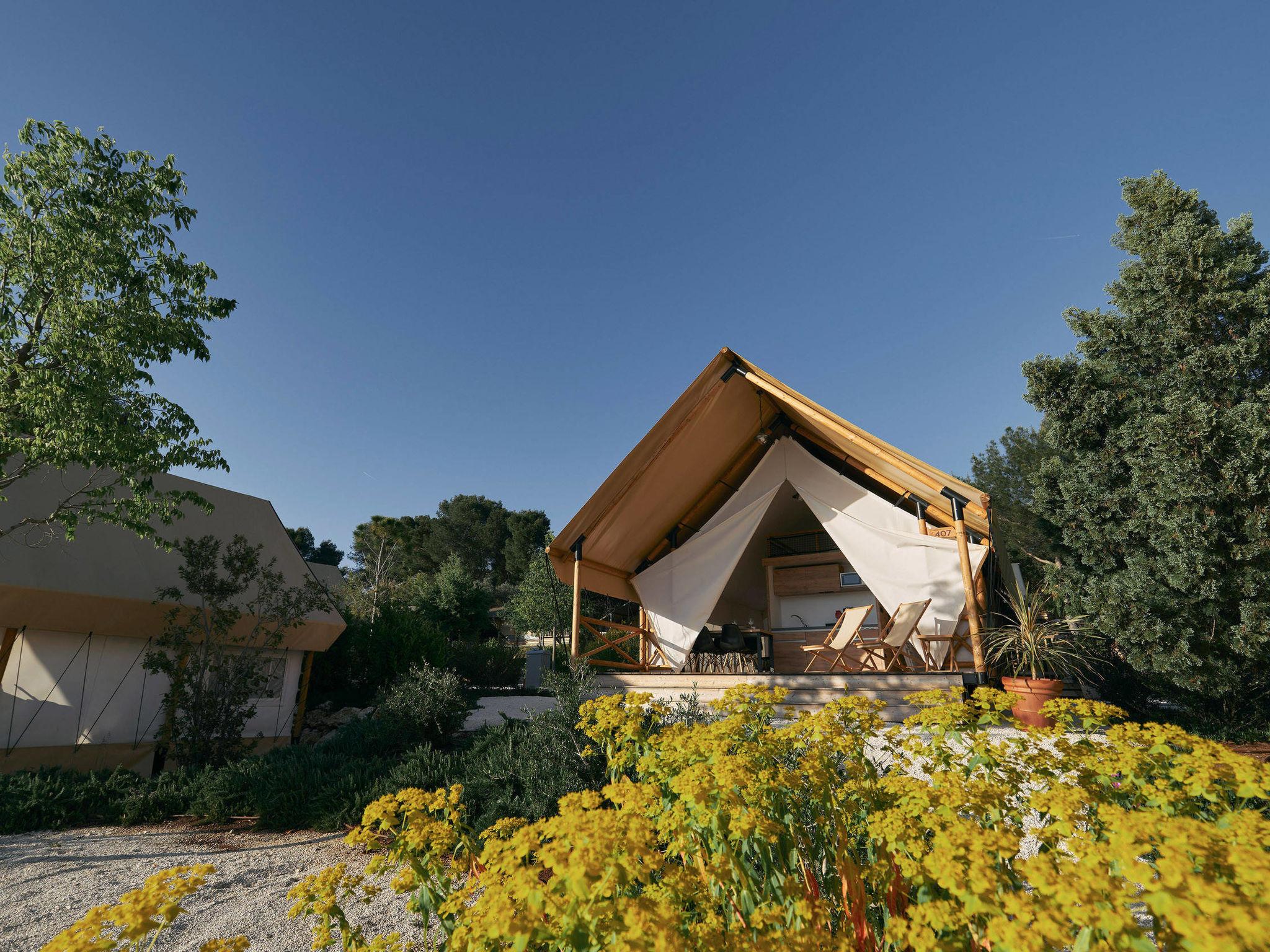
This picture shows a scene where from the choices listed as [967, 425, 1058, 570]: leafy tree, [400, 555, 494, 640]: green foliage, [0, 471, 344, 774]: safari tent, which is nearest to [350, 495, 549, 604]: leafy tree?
[400, 555, 494, 640]: green foliage

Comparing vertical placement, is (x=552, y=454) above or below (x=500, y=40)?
below

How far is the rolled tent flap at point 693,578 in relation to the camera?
937 centimetres

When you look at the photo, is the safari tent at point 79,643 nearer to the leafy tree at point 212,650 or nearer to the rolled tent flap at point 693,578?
the leafy tree at point 212,650

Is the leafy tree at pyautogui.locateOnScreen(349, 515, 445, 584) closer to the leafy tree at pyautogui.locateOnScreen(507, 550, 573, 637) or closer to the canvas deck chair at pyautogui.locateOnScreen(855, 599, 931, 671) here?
the leafy tree at pyautogui.locateOnScreen(507, 550, 573, 637)

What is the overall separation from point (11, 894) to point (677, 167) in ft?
43.7

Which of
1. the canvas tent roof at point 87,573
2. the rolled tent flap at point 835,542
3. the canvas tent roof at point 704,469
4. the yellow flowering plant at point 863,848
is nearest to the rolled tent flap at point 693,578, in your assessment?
the rolled tent flap at point 835,542

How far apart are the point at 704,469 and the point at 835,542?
8.24ft

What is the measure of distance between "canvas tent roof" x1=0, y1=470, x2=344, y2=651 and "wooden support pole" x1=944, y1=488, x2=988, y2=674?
9268 millimetres

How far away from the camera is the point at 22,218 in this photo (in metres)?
6.09

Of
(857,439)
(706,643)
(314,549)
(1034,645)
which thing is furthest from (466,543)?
(1034,645)

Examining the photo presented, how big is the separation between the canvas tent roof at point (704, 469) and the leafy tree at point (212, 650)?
394 cm

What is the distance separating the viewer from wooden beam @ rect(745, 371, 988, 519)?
24.5 ft

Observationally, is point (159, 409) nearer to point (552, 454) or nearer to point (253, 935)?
point (253, 935)

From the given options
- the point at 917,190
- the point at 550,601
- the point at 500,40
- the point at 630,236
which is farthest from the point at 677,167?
the point at 550,601
